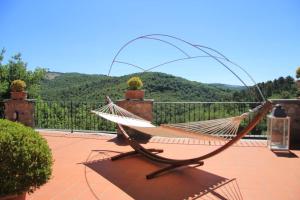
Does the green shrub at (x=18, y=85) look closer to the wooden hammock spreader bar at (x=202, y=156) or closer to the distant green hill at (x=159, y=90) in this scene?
the wooden hammock spreader bar at (x=202, y=156)

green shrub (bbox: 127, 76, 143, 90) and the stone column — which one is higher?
green shrub (bbox: 127, 76, 143, 90)

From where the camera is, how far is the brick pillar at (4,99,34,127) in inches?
274

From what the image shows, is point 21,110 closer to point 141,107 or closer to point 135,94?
point 135,94

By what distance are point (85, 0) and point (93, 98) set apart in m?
11.0

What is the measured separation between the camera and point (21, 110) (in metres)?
6.99

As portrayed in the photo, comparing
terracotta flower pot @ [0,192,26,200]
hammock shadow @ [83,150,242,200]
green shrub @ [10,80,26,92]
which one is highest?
A: green shrub @ [10,80,26,92]

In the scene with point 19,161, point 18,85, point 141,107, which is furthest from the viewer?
point 18,85

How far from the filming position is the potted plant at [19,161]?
1913 mm

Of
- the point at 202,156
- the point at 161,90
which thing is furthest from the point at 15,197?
the point at 161,90

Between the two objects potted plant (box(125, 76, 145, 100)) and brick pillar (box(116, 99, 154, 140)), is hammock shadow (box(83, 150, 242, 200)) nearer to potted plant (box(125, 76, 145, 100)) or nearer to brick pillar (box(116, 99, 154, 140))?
brick pillar (box(116, 99, 154, 140))

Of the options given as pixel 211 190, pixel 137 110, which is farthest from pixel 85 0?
pixel 211 190

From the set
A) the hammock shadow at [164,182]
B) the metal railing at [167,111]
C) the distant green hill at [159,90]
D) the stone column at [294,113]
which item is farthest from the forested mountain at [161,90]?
the hammock shadow at [164,182]

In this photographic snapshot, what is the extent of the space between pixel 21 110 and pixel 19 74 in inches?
201

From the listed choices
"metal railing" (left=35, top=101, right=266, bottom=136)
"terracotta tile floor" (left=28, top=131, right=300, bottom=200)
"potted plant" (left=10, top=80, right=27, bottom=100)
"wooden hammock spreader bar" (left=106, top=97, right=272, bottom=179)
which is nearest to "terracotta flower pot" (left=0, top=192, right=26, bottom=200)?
"terracotta tile floor" (left=28, top=131, right=300, bottom=200)
